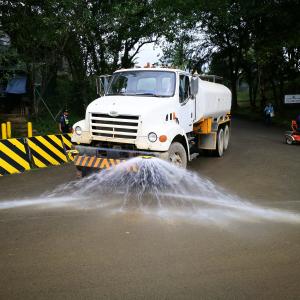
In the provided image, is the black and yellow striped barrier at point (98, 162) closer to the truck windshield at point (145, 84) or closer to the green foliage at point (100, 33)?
the truck windshield at point (145, 84)

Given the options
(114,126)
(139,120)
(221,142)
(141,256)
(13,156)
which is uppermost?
(139,120)

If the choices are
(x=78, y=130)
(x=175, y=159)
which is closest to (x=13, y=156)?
(x=78, y=130)

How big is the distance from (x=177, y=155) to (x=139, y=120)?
1297 millimetres

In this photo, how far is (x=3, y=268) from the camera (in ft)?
15.6

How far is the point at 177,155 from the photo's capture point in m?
9.26

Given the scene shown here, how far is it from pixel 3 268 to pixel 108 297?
1.49 m

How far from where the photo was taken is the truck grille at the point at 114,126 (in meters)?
8.73

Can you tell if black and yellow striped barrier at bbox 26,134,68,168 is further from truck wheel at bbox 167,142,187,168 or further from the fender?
truck wheel at bbox 167,142,187,168

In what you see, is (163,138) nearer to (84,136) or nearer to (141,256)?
(84,136)

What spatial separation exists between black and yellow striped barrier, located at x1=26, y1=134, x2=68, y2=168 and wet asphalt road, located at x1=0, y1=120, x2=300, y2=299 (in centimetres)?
331

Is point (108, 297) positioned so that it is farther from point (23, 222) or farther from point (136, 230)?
point (23, 222)

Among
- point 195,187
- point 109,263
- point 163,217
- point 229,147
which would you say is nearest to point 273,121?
point 229,147

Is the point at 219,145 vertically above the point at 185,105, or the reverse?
the point at 185,105

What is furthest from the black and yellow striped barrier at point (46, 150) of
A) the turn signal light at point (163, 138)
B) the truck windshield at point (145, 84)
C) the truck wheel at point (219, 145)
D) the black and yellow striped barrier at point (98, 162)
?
the truck wheel at point (219, 145)
